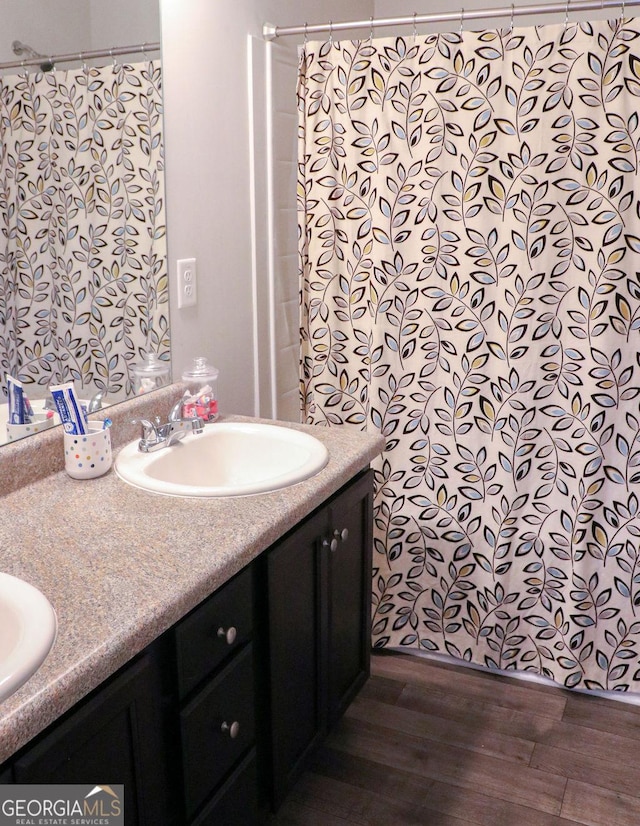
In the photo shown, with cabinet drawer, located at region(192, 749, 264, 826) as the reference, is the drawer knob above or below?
above

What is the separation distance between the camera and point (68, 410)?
1593 millimetres

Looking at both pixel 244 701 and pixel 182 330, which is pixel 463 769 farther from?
pixel 182 330

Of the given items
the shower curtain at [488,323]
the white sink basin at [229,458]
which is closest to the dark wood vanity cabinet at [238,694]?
the white sink basin at [229,458]

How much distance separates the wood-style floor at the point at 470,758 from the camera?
6.12 ft

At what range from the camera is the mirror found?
57.5 inches

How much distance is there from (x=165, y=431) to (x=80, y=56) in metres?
0.79

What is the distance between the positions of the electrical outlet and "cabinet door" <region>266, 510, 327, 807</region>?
0.70 meters

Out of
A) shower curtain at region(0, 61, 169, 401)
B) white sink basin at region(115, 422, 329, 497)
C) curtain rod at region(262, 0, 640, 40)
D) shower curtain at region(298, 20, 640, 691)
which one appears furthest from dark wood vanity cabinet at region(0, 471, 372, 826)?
curtain rod at region(262, 0, 640, 40)

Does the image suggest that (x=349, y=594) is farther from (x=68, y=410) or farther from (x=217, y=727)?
(x=68, y=410)

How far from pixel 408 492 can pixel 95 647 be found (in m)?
1.49

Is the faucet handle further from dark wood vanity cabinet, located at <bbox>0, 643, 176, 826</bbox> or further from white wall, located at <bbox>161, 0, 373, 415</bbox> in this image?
dark wood vanity cabinet, located at <bbox>0, 643, 176, 826</bbox>

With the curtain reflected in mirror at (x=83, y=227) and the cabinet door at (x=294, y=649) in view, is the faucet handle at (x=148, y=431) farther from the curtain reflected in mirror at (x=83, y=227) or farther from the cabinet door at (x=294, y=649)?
the cabinet door at (x=294, y=649)

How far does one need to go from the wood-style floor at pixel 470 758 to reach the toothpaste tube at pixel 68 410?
1030mm

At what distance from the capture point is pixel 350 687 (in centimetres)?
198
